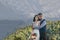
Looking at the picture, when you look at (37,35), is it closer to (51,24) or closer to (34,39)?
(34,39)

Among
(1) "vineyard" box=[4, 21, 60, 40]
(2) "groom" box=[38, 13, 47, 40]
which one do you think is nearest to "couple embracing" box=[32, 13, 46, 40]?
(2) "groom" box=[38, 13, 47, 40]

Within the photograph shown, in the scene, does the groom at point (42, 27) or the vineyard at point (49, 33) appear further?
the vineyard at point (49, 33)

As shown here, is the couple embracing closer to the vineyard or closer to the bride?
the bride

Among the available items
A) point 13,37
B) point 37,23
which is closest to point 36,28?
point 37,23

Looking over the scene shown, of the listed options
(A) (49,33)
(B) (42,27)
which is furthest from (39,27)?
(A) (49,33)

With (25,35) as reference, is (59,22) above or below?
above

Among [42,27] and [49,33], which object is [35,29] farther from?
[49,33]

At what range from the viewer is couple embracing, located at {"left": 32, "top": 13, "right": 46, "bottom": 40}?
10.6 meters

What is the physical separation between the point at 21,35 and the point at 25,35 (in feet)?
0.82

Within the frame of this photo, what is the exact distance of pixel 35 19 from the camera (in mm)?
10820

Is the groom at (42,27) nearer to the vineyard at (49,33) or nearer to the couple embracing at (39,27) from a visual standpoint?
the couple embracing at (39,27)

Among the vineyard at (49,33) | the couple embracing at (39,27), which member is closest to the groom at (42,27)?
the couple embracing at (39,27)

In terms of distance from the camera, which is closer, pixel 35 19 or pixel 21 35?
pixel 35 19

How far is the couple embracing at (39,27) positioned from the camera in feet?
34.9
